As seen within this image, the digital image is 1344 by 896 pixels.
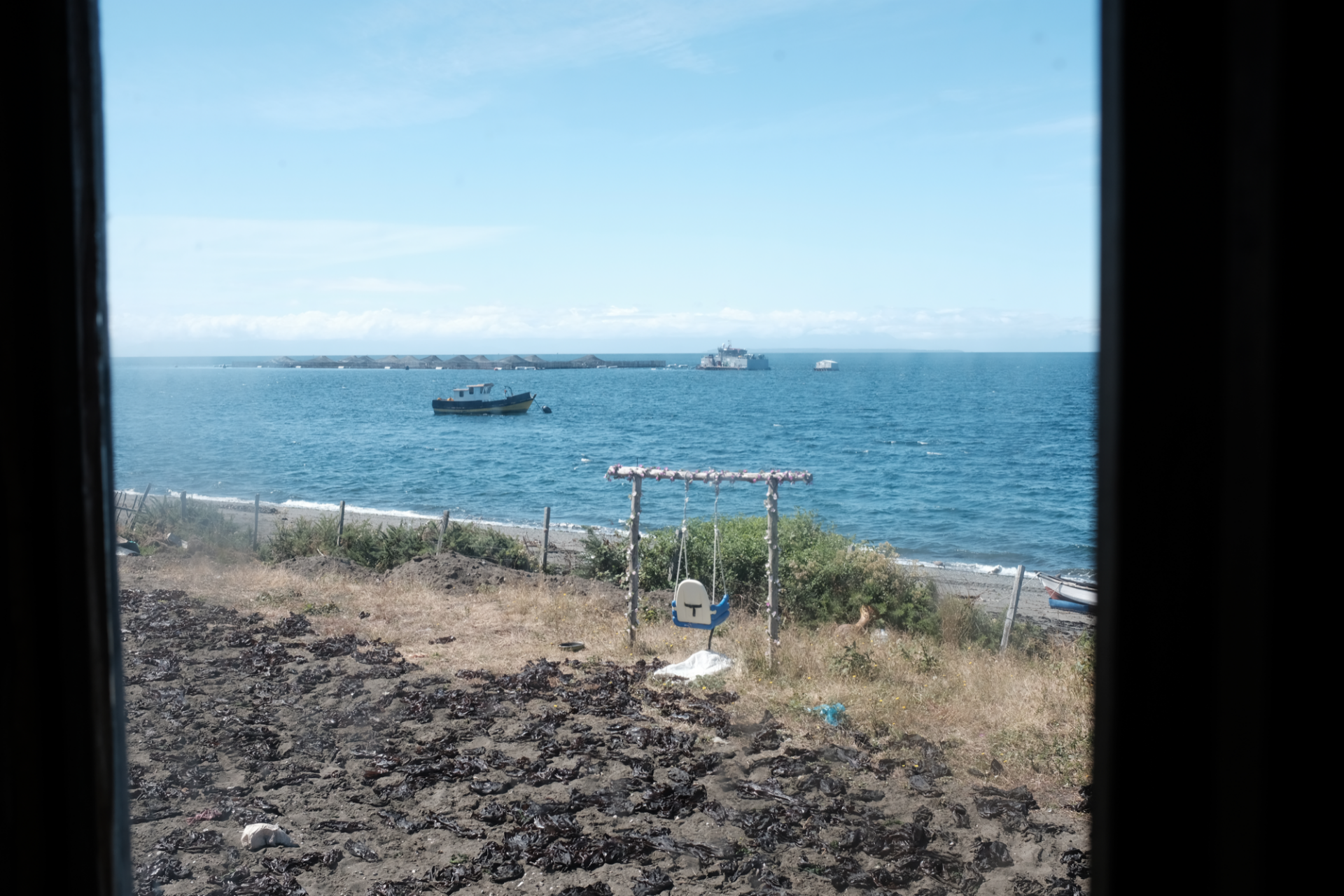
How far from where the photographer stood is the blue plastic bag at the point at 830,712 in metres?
7.80

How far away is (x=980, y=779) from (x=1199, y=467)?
6672mm

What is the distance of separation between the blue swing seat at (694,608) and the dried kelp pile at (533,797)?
70 centimetres

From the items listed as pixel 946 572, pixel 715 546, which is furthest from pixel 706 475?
pixel 946 572

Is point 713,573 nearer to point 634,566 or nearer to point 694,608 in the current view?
point 694,608

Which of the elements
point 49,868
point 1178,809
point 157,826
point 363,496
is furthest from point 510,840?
point 363,496

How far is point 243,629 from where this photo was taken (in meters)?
10.7

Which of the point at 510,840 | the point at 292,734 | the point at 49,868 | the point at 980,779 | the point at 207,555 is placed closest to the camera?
the point at 49,868

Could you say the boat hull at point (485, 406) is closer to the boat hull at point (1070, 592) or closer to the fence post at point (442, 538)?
the fence post at point (442, 538)

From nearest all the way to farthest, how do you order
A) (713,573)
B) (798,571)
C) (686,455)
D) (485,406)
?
(713,573)
(798,571)
(686,455)
(485,406)

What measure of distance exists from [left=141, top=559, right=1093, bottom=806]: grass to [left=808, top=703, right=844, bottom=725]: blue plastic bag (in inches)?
4.0

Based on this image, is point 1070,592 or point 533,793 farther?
point 1070,592

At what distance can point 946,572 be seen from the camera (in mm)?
22625

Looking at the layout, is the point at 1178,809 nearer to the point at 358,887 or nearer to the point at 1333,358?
the point at 1333,358

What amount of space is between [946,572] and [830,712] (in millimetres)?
15691
